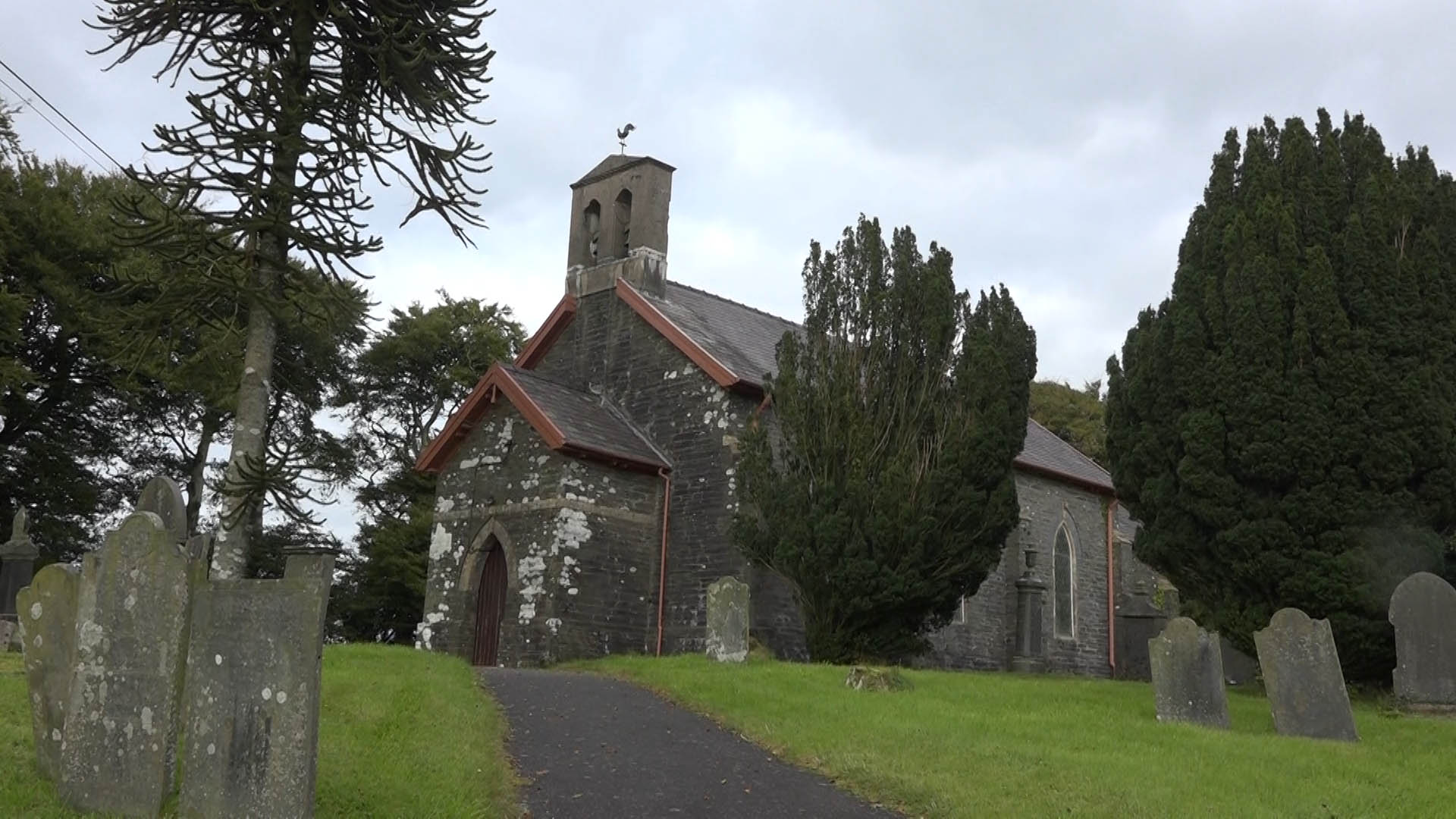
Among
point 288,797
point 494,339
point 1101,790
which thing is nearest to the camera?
point 288,797

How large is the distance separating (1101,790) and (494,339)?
31.7 meters

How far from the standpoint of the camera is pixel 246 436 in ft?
34.9

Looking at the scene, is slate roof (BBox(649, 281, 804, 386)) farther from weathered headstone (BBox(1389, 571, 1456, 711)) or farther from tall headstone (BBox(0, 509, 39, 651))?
tall headstone (BBox(0, 509, 39, 651))

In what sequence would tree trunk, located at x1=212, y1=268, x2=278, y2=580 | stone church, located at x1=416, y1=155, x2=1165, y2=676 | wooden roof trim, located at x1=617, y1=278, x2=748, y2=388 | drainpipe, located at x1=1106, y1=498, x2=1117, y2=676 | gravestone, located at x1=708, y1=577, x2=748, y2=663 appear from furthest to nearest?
1. drainpipe, located at x1=1106, y1=498, x2=1117, y2=676
2. wooden roof trim, located at x1=617, y1=278, x2=748, y2=388
3. stone church, located at x1=416, y1=155, x2=1165, y2=676
4. gravestone, located at x1=708, y1=577, x2=748, y2=663
5. tree trunk, located at x1=212, y1=268, x2=278, y2=580

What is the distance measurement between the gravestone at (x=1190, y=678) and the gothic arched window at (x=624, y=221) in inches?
556

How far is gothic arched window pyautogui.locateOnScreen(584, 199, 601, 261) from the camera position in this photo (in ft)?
78.4

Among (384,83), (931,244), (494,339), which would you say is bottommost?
(384,83)

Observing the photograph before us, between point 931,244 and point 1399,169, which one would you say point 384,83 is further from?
point 1399,169

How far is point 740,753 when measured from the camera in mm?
9969

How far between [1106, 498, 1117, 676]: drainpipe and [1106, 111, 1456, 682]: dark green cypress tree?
13.0 m

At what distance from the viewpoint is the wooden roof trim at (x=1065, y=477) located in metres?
25.0

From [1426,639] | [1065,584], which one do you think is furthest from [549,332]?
[1426,639]

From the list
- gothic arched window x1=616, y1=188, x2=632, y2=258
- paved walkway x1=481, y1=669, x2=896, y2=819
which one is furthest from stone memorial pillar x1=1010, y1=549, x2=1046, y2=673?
paved walkway x1=481, y1=669, x2=896, y2=819

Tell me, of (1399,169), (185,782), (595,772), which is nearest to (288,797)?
(185,782)
